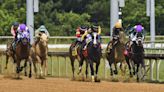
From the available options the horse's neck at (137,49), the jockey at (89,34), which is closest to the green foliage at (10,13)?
the jockey at (89,34)

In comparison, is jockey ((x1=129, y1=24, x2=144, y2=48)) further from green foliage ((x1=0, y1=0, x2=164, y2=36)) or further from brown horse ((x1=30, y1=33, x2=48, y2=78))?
green foliage ((x1=0, y1=0, x2=164, y2=36))

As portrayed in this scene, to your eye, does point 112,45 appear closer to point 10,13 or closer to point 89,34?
point 89,34

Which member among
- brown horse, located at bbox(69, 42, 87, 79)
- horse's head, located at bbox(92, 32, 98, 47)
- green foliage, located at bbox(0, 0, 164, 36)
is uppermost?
green foliage, located at bbox(0, 0, 164, 36)

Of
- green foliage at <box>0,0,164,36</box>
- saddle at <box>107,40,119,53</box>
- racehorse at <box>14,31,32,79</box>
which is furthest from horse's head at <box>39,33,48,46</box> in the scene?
green foliage at <box>0,0,164,36</box>

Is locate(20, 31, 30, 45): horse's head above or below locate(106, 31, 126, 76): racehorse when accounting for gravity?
above

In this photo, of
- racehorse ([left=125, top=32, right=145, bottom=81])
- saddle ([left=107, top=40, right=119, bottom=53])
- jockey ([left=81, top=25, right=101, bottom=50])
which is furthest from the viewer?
saddle ([left=107, top=40, right=119, bottom=53])

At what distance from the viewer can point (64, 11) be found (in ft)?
201

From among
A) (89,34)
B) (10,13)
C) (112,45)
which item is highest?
(10,13)

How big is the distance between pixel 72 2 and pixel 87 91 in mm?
47365

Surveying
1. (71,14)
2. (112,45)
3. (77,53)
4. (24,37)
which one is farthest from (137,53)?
(71,14)

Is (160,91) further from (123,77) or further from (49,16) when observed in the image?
(49,16)

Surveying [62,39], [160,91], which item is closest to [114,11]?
[160,91]

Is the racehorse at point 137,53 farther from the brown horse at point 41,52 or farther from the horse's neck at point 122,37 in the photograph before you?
the brown horse at point 41,52

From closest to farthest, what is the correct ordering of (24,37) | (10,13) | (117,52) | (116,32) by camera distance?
(24,37) < (116,32) < (117,52) < (10,13)
